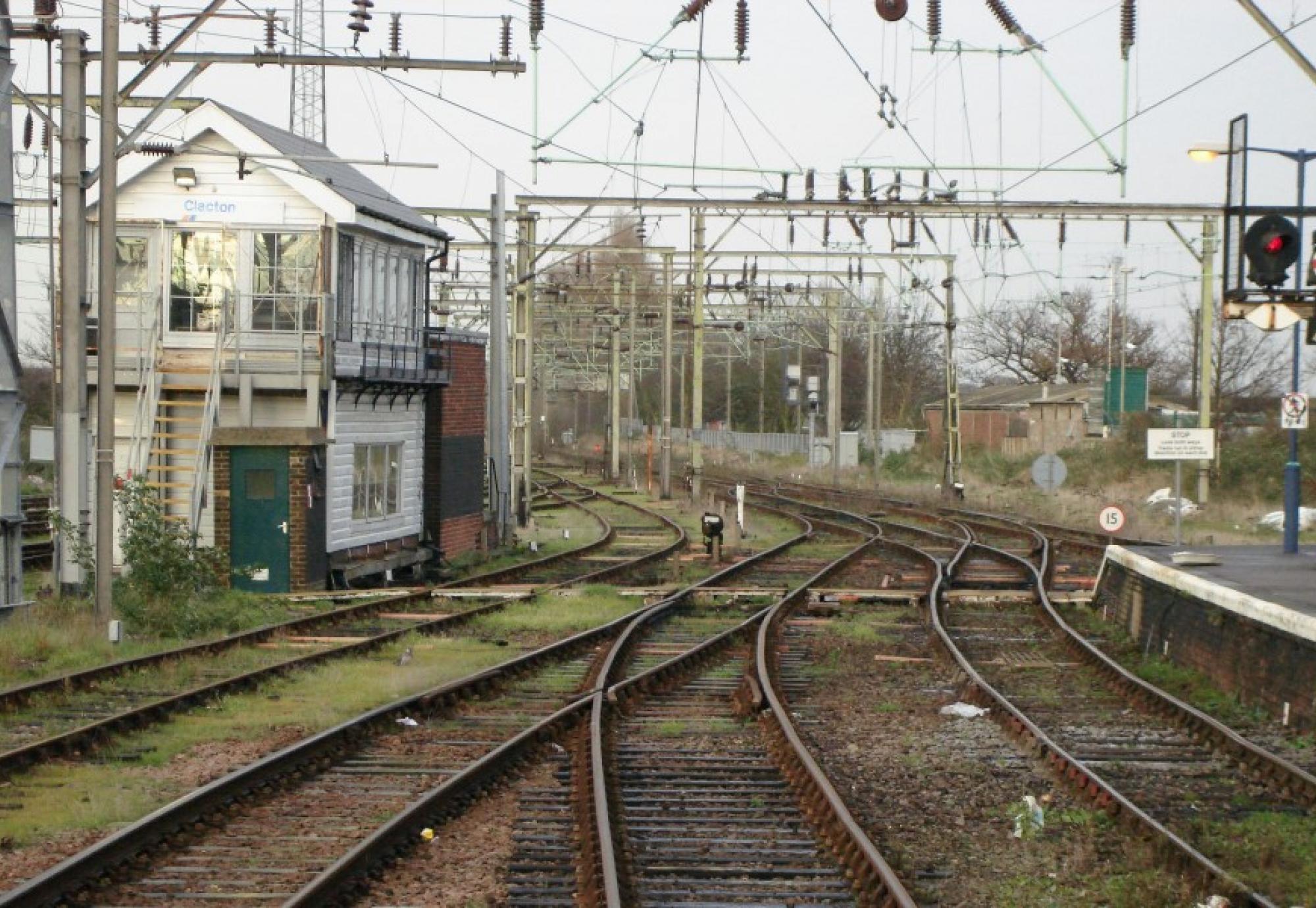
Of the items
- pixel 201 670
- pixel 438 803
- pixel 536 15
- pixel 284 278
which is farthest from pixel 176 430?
pixel 438 803

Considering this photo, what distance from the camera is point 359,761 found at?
35.1ft

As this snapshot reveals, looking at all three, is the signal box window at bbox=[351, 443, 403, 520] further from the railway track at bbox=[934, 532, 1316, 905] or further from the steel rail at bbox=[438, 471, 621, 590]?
the railway track at bbox=[934, 532, 1316, 905]

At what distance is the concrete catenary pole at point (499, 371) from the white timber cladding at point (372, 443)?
1.66m

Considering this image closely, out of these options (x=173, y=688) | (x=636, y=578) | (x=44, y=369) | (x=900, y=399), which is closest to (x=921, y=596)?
(x=636, y=578)

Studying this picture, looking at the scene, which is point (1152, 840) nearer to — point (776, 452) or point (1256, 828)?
point (1256, 828)

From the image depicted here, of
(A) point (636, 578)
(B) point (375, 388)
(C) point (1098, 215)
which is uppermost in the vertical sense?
(C) point (1098, 215)

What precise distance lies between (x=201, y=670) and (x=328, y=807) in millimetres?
5714

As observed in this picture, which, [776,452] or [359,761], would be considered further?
[776,452]

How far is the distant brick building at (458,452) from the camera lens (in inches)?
1084

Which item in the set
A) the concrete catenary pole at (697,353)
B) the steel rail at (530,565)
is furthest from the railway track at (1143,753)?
the concrete catenary pole at (697,353)

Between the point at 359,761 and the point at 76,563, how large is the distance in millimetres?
9403

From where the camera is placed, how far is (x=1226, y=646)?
46.3 ft

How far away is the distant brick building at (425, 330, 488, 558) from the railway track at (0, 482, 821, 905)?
45.8 ft

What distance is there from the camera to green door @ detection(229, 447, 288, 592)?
72.1ft
